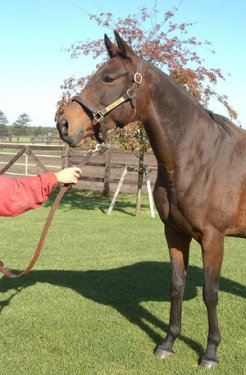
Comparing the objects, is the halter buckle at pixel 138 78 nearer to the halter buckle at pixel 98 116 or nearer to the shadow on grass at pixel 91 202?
the halter buckle at pixel 98 116

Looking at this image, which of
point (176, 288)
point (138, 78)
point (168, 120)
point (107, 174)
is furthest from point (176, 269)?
point (107, 174)

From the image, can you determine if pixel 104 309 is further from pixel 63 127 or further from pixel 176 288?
pixel 63 127

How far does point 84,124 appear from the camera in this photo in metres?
3.45

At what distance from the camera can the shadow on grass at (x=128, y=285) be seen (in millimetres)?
4977

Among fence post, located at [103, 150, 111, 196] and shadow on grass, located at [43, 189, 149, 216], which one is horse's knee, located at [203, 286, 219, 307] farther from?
fence post, located at [103, 150, 111, 196]

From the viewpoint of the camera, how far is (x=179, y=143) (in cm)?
369

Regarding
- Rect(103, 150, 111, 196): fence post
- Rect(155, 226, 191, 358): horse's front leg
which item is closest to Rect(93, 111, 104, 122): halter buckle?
Rect(155, 226, 191, 358): horse's front leg

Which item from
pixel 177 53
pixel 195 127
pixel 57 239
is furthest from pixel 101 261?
pixel 177 53

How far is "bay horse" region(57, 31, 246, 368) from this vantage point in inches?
138

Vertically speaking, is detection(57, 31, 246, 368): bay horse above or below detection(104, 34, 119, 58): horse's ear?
below

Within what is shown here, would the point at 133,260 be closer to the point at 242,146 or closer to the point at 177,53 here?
the point at 242,146

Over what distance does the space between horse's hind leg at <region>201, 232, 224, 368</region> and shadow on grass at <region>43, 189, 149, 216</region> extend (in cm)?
823

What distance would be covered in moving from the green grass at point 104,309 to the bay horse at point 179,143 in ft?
1.20

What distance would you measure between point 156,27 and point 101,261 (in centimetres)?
775
